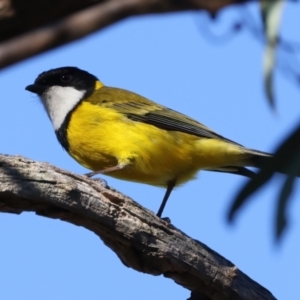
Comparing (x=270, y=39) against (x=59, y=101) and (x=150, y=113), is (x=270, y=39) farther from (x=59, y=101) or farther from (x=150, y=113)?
(x=59, y=101)

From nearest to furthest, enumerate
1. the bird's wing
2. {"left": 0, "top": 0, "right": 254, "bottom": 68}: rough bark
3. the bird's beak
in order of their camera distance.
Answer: {"left": 0, "top": 0, "right": 254, "bottom": 68}: rough bark
the bird's wing
the bird's beak

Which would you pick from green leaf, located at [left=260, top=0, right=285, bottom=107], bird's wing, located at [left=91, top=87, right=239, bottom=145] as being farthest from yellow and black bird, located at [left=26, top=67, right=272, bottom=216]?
green leaf, located at [left=260, top=0, right=285, bottom=107]

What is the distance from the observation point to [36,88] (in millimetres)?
6375

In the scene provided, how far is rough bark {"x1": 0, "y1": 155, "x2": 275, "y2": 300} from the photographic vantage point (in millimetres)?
3629

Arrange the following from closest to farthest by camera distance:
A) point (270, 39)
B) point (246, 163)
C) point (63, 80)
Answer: point (270, 39), point (246, 163), point (63, 80)

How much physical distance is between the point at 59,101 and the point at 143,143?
129cm

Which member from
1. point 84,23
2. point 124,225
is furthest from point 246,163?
point 84,23

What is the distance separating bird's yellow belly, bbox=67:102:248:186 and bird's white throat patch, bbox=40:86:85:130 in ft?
1.03

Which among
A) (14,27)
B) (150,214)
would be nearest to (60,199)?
(150,214)

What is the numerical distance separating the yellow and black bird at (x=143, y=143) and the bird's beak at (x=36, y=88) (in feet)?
1.59

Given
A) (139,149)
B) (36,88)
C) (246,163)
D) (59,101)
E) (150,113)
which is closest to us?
(139,149)

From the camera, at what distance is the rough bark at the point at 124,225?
11.9 feet

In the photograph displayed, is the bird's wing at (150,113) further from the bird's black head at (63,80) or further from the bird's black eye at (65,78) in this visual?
the bird's black eye at (65,78)

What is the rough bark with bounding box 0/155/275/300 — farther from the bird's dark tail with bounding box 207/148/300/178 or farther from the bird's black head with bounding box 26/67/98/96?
the bird's black head with bounding box 26/67/98/96
